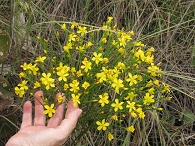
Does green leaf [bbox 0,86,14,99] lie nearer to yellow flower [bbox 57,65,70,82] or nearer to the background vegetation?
the background vegetation

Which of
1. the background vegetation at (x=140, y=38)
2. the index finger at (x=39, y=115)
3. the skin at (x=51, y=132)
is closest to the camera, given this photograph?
the skin at (x=51, y=132)

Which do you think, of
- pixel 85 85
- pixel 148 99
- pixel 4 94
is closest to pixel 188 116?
pixel 148 99

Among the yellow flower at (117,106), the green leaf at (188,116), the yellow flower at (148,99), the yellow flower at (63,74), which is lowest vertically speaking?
the green leaf at (188,116)

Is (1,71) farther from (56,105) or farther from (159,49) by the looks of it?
(159,49)

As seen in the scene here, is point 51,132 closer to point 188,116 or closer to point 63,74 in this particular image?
point 63,74

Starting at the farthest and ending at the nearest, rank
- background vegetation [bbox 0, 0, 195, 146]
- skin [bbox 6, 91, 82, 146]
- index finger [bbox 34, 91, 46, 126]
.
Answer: background vegetation [bbox 0, 0, 195, 146] < index finger [bbox 34, 91, 46, 126] < skin [bbox 6, 91, 82, 146]

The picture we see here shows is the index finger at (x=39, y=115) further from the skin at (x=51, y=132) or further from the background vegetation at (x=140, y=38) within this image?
the background vegetation at (x=140, y=38)

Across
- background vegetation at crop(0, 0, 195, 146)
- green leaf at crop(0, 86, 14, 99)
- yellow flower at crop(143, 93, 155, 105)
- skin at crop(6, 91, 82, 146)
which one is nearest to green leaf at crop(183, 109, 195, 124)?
background vegetation at crop(0, 0, 195, 146)

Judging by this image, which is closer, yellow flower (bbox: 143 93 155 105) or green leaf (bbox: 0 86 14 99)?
yellow flower (bbox: 143 93 155 105)

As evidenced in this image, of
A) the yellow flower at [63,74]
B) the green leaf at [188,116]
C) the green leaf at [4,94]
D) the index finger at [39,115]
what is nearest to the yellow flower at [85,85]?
the yellow flower at [63,74]
